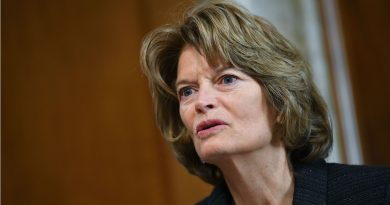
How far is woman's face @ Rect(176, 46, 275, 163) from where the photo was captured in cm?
119

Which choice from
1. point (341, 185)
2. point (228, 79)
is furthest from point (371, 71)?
point (228, 79)

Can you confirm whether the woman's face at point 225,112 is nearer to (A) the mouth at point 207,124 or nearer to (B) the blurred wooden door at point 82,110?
(A) the mouth at point 207,124

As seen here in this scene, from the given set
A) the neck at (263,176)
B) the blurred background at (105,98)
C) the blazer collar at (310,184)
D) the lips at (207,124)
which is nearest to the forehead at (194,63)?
the lips at (207,124)

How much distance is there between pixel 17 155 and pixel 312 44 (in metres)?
1.36

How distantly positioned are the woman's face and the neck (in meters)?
0.05

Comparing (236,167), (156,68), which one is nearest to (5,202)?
(156,68)

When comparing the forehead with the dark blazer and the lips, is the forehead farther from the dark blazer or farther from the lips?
the dark blazer

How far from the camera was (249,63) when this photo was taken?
4.13 feet

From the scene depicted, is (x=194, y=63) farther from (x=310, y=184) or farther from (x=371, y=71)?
(x=371, y=71)

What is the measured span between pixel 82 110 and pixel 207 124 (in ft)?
2.74

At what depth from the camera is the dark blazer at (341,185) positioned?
3.87ft

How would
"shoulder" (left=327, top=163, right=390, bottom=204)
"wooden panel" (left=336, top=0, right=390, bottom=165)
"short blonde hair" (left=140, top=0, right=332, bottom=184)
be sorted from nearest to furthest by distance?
"shoulder" (left=327, top=163, right=390, bottom=204) → "short blonde hair" (left=140, top=0, right=332, bottom=184) → "wooden panel" (left=336, top=0, right=390, bottom=165)

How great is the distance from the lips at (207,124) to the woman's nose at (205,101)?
34mm

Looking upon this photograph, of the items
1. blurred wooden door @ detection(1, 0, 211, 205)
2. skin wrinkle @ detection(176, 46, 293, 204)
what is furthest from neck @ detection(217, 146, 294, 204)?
blurred wooden door @ detection(1, 0, 211, 205)
